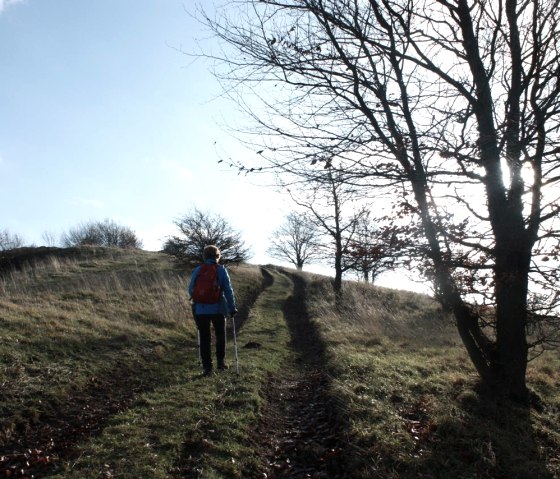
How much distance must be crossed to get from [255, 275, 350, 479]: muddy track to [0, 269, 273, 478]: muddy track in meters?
1.97

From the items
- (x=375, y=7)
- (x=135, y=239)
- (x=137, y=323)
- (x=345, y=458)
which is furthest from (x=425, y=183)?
(x=135, y=239)

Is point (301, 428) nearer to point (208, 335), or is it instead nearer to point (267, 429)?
point (267, 429)

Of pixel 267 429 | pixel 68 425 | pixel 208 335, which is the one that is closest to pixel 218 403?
pixel 267 429

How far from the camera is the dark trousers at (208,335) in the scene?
800 cm

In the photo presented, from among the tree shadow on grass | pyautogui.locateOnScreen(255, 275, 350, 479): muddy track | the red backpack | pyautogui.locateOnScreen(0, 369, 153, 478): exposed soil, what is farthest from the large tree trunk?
pyautogui.locateOnScreen(0, 369, 153, 478): exposed soil

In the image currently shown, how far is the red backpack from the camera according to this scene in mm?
8156

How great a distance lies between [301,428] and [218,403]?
1183 mm

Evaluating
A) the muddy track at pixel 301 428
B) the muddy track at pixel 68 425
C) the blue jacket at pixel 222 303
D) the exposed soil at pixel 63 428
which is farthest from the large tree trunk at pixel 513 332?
the exposed soil at pixel 63 428

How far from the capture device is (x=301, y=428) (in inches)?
→ 233

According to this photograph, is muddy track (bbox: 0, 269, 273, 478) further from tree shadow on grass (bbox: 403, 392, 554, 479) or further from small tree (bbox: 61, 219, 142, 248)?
small tree (bbox: 61, 219, 142, 248)

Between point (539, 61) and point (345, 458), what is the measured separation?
600cm

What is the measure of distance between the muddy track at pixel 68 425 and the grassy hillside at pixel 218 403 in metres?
0.02

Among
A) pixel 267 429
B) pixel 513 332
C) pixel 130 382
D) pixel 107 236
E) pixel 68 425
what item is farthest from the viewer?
pixel 107 236

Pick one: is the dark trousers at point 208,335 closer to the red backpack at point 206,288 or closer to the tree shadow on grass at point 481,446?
the red backpack at point 206,288
